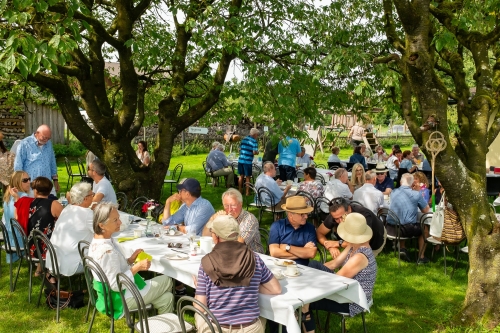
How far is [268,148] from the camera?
40.5 feet

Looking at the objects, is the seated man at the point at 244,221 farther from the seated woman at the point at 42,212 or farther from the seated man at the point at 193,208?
the seated woman at the point at 42,212

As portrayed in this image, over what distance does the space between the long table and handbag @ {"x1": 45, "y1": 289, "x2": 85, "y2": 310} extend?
32.8 inches

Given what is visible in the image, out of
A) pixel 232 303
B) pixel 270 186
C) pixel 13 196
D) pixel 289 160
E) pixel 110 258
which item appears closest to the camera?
pixel 232 303

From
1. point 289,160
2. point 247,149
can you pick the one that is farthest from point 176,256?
point 247,149

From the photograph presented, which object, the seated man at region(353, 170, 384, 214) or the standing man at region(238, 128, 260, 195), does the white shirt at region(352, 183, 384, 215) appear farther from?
the standing man at region(238, 128, 260, 195)

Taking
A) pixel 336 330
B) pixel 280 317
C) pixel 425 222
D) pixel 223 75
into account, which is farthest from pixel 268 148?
pixel 280 317

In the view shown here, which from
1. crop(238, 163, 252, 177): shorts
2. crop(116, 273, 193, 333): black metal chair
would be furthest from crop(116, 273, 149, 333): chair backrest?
A: crop(238, 163, 252, 177): shorts

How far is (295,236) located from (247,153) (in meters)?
7.01

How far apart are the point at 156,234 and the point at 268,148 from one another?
737 cm

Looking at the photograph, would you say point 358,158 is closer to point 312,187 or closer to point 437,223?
point 312,187

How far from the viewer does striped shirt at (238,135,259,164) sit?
11469 millimetres

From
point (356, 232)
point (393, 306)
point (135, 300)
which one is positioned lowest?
point (393, 306)

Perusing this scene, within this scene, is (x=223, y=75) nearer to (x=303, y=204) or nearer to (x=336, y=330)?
(x=303, y=204)

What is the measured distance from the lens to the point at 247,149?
11.5m
